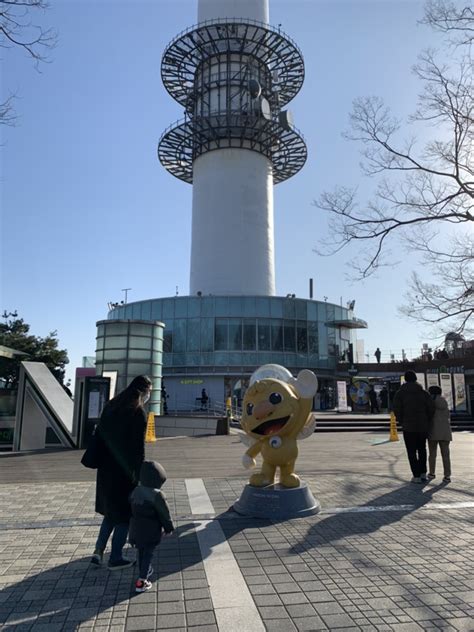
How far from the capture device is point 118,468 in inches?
182

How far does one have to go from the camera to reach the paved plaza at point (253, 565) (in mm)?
3754

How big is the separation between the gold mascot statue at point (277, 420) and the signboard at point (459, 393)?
2224 cm

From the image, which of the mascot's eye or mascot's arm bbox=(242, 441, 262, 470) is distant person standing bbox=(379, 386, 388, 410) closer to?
mascot's arm bbox=(242, 441, 262, 470)

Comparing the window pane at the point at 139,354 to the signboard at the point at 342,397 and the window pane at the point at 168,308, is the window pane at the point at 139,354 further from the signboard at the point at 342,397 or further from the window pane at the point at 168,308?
the window pane at the point at 168,308

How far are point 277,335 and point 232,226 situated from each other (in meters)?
11.7

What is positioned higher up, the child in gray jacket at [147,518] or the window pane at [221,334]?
the window pane at [221,334]

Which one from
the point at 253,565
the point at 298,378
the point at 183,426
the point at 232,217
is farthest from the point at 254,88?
the point at 253,565

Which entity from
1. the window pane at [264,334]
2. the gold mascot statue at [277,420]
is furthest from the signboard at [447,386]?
the gold mascot statue at [277,420]

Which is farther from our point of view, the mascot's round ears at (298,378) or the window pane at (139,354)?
the window pane at (139,354)

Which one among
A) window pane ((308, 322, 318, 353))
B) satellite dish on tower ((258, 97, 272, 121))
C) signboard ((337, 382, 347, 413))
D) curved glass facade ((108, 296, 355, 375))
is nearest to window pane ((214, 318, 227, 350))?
curved glass facade ((108, 296, 355, 375))

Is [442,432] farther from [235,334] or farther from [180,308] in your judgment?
[180,308]

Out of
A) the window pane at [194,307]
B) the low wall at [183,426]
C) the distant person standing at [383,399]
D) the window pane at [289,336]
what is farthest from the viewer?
the window pane at [289,336]

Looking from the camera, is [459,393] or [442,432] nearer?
[442,432]

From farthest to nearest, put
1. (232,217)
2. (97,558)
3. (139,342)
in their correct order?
(232,217) → (139,342) → (97,558)
